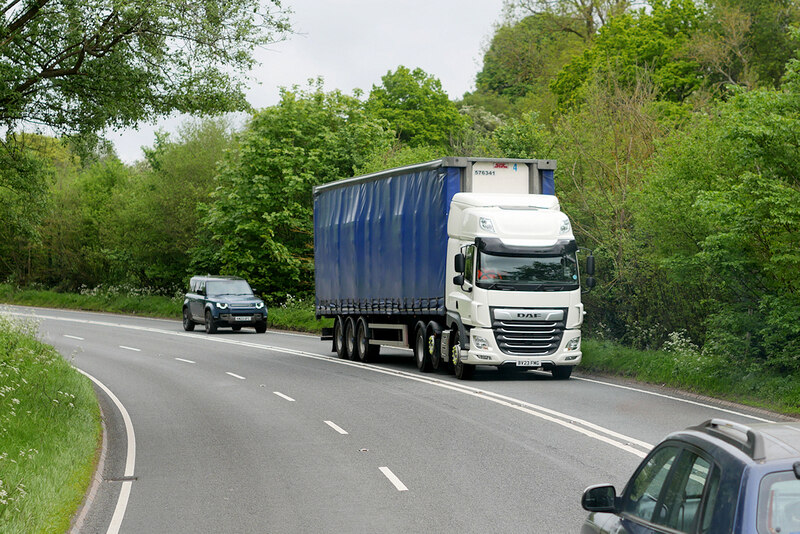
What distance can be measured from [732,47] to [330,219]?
30.1 meters

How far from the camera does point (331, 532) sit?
8703mm

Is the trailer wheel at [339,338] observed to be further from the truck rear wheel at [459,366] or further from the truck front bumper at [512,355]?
the truck front bumper at [512,355]

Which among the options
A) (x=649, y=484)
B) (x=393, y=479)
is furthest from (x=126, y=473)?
(x=649, y=484)

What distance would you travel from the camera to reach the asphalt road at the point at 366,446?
9.41 m

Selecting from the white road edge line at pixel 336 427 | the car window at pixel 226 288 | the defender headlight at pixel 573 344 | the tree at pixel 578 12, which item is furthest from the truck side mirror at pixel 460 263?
the tree at pixel 578 12

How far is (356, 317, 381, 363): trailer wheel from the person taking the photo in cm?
2652

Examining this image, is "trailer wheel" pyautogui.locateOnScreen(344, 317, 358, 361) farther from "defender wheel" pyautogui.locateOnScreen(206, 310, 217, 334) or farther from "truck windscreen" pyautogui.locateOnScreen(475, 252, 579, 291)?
"defender wheel" pyautogui.locateOnScreen(206, 310, 217, 334)

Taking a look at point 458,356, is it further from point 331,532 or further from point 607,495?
point 607,495

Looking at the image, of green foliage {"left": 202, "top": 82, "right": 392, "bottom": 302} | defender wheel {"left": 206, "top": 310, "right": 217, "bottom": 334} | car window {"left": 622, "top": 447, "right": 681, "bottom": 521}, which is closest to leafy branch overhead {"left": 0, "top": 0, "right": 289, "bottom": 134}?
car window {"left": 622, "top": 447, "right": 681, "bottom": 521}

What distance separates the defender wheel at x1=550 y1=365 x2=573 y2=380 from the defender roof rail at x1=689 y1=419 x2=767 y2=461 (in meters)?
17.6

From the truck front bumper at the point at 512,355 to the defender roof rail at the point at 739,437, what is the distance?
16135mm

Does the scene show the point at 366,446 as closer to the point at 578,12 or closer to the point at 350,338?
the point at 350,338

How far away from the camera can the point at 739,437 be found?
4.06 meters

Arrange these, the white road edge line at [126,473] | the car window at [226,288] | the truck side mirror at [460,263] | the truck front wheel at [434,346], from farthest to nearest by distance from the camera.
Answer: the car window at [226,288] → the truck front wheel at [434,346] → the truck side mirror at [460,263] → the white road edge line at [126,473]
